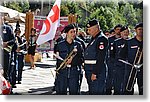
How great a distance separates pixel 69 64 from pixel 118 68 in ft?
1.68

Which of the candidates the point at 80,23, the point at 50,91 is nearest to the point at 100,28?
the point at 80,23

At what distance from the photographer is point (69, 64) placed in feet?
14.0

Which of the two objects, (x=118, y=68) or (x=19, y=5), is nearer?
(x=19, y=5)

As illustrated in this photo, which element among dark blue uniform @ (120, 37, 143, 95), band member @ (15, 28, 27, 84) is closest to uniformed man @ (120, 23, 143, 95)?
dark blue uniform @ (120, 37, 143, 95)

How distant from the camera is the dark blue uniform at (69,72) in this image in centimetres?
425

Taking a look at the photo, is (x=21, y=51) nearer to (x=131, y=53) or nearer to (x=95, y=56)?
(x=95, y=56)

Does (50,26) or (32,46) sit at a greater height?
(50,26)

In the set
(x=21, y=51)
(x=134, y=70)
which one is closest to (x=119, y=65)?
(x=134, y=70)

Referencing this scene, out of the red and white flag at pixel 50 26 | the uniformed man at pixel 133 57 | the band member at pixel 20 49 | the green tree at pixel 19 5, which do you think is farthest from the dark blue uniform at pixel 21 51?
the uniformed man at pixel 133 57

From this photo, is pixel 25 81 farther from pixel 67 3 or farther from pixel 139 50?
pixel 139 50

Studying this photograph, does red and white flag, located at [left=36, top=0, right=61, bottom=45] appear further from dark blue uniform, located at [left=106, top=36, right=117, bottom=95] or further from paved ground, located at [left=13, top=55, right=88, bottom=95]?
dark blue uniform, located at [left=106, top=36, right=117, bottom=95]

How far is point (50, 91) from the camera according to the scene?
427cm

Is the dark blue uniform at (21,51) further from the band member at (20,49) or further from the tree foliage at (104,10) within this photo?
the tree foliage at (104,10)

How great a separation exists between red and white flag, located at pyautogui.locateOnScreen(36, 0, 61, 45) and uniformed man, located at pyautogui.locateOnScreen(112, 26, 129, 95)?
0.64m
